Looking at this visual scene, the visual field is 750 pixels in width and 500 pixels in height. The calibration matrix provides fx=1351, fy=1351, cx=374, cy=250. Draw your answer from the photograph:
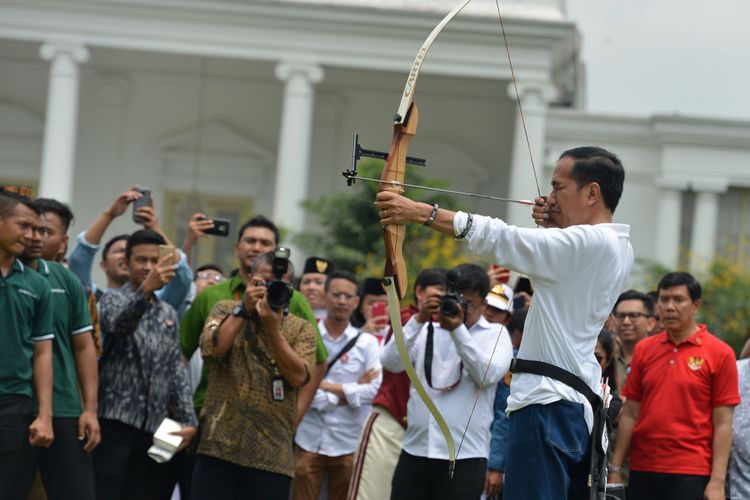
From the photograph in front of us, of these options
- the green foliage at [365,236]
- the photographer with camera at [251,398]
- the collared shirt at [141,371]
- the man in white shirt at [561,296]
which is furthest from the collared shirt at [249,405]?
the green foliage at [365,236]

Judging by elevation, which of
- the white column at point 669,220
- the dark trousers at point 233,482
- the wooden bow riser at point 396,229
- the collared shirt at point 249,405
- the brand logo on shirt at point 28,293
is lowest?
the dark trousers at point 233,482

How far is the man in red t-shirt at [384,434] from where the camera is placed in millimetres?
7379

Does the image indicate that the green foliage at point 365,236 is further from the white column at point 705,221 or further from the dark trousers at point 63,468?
the dark trousers at point 63,468

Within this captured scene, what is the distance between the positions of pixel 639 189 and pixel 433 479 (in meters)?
15.8

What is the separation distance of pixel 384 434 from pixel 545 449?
2683 millimetres

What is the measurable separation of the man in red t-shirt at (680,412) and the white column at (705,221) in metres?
14.3

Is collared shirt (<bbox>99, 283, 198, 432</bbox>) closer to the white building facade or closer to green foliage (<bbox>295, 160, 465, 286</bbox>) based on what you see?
green foliage (<bbox>295, 160, 465, 286</bbox>)

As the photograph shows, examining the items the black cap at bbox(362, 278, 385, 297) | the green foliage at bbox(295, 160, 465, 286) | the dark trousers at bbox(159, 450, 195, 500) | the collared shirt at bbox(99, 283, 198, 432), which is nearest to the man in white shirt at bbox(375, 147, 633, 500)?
the collared shirt at bbox(99, 283, 198, 432)

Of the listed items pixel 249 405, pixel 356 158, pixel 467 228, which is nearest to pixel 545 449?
pixel 467 228

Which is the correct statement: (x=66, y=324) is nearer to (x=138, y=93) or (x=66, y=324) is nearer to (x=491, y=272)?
(x=491, y=272)

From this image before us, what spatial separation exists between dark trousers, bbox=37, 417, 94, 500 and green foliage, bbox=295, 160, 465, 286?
11.5m

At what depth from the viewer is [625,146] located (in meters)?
21.8

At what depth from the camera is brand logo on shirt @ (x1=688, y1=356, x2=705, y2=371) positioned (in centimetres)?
692

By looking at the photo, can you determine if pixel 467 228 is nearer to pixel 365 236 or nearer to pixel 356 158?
pixel 356 158
